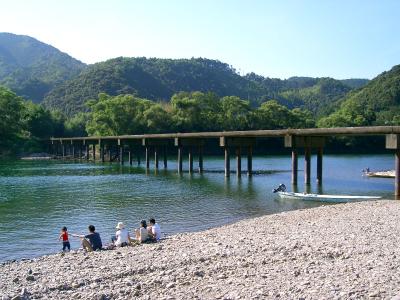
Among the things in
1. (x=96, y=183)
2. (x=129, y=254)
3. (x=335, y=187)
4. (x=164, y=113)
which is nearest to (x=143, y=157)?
(x=164, y=113)

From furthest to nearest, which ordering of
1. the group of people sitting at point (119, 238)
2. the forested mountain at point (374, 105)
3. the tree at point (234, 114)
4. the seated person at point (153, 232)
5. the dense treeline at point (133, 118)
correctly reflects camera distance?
the forested mountain at point (374, 105) < the tree at point (234, 114) < the dense treeline at point (133, 118) < the seated person at point (153, 232) < the group of people sitting at point (119, 238)

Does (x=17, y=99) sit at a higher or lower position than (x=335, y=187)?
higher

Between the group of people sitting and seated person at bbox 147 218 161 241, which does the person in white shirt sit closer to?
the group of people sitting

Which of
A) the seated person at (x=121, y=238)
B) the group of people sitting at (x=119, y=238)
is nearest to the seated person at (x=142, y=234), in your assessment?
the group of people sitting at (x=119, y=238)

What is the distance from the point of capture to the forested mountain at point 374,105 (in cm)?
11944

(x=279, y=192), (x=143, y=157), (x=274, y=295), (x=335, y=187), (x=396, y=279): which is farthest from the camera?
(x=143, y=157)

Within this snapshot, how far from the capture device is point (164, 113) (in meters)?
101

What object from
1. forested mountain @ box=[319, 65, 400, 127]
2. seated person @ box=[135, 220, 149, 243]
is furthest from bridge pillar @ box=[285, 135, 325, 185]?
forested mountain @ box=[319, 65, 400, 127]

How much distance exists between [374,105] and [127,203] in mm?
141735

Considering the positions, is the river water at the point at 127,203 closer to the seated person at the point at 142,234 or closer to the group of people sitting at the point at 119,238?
the group of people sitting at the point at 119,238

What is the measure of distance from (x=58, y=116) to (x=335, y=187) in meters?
88.1

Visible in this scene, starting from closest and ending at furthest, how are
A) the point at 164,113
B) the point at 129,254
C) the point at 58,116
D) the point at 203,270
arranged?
the point at 203,270
the point at 129,254
the point at 164,113
the point at 58,116

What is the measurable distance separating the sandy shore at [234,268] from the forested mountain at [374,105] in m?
106

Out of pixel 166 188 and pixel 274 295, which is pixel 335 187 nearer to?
pixel 166 188
